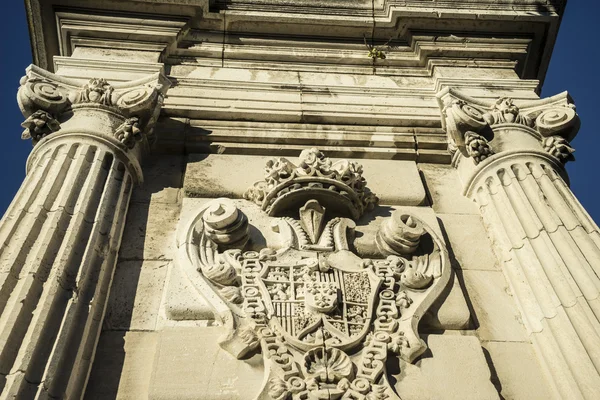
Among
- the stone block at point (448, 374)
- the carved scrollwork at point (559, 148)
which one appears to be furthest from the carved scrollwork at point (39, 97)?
the carved scrollwork at point (559, 148)

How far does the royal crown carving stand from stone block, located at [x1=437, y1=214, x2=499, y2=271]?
752 mm

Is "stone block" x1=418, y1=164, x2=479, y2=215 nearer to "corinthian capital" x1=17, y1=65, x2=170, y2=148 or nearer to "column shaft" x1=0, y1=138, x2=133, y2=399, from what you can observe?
"corinthian capital" x1=17, y1=65, x2=170, y2=148

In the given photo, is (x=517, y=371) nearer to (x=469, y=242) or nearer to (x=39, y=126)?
(x=469, y=242)

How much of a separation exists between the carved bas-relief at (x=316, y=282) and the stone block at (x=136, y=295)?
25cm

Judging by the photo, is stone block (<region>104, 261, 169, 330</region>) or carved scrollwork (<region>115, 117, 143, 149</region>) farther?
carved scrollwork (<region>115, 117, 143, 149</region>)

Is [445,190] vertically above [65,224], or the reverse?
[445,190]

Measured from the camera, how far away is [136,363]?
473 centimetres

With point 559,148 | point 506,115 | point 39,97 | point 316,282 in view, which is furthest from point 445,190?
point 39,97

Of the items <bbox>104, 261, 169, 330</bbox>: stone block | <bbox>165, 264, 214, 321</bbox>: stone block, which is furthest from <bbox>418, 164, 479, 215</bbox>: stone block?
<bbox>104, 261, 169, 330</bbox>: stone block

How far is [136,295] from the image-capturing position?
5.20m

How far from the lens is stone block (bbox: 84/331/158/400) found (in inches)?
178

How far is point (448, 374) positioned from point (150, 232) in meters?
2.57

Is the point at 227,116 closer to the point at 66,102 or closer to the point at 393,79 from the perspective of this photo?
the point at 66,102

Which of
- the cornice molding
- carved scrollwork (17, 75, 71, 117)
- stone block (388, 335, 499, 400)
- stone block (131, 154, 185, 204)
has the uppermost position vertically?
the cornice molding
